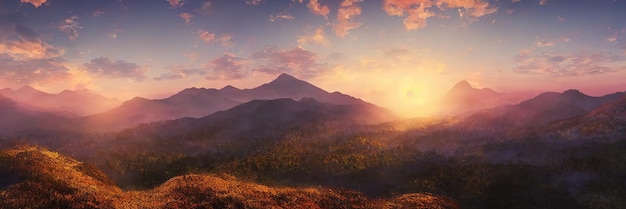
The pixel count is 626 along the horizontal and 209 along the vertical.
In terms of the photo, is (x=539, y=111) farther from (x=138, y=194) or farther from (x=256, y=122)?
(x=138, y=194)

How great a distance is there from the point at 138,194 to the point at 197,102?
138 m

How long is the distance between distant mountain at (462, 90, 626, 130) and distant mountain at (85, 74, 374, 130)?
63.9 m

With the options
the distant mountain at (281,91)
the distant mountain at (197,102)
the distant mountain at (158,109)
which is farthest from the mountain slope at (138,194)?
the distant mountain at (281,91)

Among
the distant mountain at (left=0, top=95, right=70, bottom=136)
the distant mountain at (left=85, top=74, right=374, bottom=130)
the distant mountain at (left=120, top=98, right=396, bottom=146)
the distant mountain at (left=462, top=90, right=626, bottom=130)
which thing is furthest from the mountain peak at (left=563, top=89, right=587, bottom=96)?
the distant mountain at (left=0, top=95, right=70, bottom=136)

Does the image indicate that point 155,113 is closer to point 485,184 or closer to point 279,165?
point 279,165

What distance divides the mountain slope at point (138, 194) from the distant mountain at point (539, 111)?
38.0 m

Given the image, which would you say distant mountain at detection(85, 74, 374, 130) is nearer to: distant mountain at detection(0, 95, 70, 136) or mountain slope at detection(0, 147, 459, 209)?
distant mountain at detection(0, 95, 70, 136)

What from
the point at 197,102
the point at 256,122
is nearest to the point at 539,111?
the point at 256,122

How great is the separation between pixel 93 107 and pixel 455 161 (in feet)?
681

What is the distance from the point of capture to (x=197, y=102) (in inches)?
6053

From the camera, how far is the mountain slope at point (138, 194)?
1684cm

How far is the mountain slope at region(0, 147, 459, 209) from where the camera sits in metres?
16.8

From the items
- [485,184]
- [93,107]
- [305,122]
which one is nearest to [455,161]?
[485,184]

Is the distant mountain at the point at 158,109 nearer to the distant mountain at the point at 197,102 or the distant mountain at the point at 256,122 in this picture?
the distant mountain at the point at 197,102
